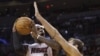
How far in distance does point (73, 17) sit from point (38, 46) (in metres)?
6.03

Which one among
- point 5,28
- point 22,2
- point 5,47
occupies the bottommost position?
point 5,47

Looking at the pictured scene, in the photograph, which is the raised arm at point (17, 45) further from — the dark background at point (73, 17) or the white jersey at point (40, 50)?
the dark background at point (73, 17)

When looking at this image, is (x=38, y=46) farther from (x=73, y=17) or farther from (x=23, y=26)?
(x=73, y=17)

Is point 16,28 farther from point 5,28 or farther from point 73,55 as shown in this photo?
point 5,28

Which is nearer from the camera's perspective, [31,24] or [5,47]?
[31,24]

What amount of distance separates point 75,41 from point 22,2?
5.16 meters

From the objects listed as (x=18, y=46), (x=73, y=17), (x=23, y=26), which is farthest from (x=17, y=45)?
(x=73, y=17)

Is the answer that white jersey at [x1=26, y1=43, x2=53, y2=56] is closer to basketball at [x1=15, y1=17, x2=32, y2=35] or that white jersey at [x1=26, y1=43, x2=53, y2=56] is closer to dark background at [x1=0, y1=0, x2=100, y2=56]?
basketball at [x1=15, y1=17, x2=32, y2=35]

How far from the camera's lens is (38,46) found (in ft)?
7.19

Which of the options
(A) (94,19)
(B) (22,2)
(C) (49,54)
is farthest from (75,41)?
(A) (94,19)

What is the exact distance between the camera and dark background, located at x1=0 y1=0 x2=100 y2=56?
25.5ft

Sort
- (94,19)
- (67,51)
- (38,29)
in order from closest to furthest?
(67,51) → (38,29) → (94,19)

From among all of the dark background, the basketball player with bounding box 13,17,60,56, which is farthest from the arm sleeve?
the dark background

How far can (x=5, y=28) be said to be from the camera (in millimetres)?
8547
